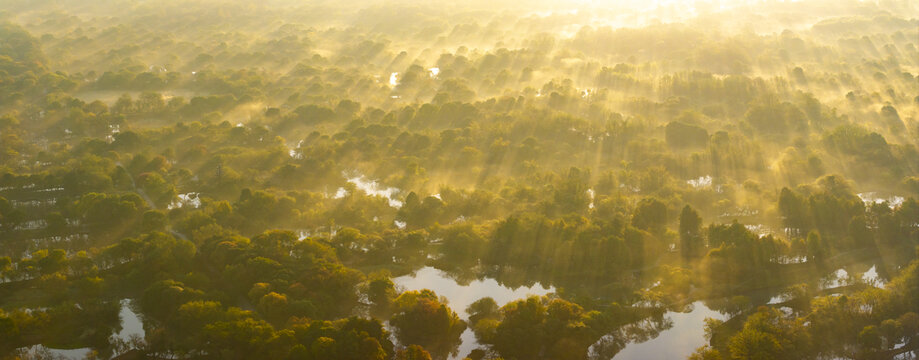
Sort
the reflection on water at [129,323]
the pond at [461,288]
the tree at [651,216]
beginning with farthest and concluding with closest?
the tree at [651,216] → the pond at [461,288] → the reflection on water at [129,323]

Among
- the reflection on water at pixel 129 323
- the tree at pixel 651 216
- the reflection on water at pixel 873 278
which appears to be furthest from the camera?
the tree at pixel 651 216

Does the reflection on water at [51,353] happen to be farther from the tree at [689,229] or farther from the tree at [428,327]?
the tree at [689,229]

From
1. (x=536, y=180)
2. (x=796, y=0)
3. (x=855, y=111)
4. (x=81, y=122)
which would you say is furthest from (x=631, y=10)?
(x=81, y=122)

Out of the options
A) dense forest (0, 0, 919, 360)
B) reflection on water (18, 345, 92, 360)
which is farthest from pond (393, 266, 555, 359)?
reflection on water (18, 345, 92, 360)

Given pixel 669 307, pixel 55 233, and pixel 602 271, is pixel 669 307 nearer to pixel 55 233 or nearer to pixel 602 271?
pixel 602 271

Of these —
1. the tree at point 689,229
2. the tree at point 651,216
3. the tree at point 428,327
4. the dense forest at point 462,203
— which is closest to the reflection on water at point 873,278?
the dense forest at point 462,203
